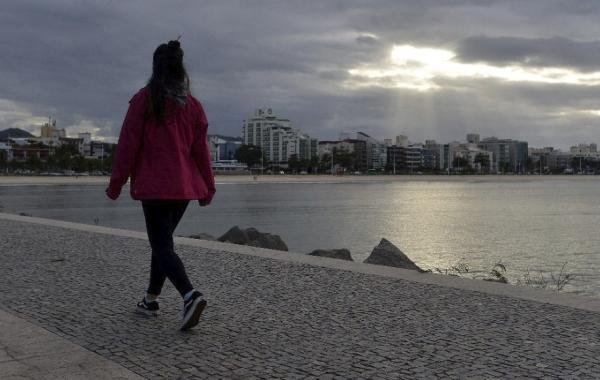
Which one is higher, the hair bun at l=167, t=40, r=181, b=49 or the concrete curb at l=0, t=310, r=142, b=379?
the hair bun at l=167, t=40, r=181, b=49

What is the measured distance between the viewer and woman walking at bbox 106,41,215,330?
4559 millimetres

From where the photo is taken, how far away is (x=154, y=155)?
4.59 m

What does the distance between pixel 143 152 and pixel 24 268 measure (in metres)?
4.12

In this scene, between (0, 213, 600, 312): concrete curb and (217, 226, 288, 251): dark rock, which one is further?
(217, 226, 288, 251): dark rock

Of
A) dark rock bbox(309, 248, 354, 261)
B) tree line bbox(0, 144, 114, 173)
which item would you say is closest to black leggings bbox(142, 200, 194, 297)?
dark rock bbox(309, 248, 354, 261)

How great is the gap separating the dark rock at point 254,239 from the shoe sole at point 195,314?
29.1ft

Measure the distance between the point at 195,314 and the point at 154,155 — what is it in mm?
1137

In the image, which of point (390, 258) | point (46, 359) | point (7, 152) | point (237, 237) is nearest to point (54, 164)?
point (7, 152)

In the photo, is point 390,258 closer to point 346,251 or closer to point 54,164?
point 346,251

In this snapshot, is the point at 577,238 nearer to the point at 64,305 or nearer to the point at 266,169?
the point at 64,305

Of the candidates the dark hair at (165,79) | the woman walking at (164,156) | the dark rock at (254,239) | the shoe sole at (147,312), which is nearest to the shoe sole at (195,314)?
the woman walking at (164,156)

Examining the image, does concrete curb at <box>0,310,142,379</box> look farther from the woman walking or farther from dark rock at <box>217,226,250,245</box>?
dark rock at <box>217,226,250,245</box>

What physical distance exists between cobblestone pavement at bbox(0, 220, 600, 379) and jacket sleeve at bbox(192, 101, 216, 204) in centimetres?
107

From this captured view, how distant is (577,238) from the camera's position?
72.2 ft
